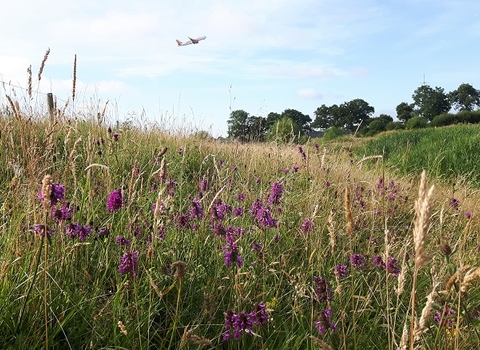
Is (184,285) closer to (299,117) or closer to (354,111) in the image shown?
(299,117)

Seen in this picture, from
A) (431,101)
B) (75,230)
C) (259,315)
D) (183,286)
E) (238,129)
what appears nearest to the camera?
(259,315)

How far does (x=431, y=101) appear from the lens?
6384 centimetres

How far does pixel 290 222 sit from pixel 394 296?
873 mm

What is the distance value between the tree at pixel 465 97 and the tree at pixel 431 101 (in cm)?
462

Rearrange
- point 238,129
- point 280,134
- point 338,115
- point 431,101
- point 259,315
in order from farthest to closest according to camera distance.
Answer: point 338,115, point 431,101, point 238,129, point 280,134, point 259,315

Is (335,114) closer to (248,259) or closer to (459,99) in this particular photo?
(459,99)

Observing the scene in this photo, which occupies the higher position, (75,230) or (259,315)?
(75,230)

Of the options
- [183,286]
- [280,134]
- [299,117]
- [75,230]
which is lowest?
[183,286]

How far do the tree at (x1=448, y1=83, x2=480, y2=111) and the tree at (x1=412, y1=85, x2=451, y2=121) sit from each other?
4.62 m

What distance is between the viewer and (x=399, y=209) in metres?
4.95

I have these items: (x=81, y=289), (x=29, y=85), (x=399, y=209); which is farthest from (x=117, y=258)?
(x=399, y=209)

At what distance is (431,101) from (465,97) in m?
8.61

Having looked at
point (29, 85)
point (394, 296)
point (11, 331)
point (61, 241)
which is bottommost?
point (394, 296)

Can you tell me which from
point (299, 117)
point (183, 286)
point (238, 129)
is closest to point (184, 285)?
point (183, 286)
